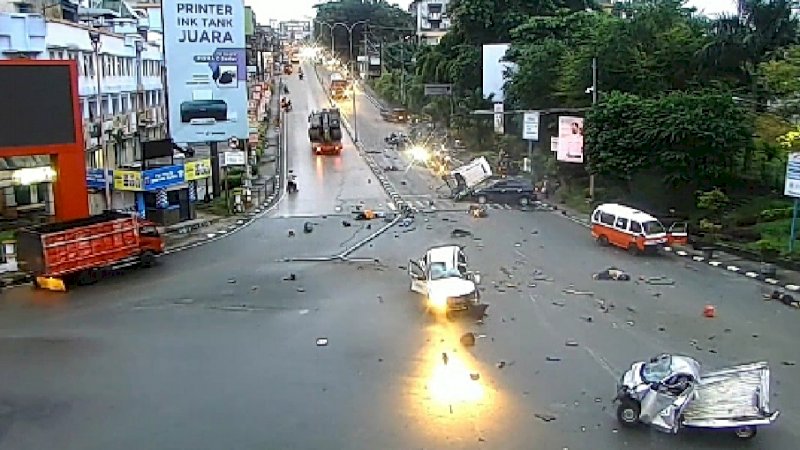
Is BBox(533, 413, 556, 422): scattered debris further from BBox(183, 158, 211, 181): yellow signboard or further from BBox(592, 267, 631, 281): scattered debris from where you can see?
BBox(183, 158, 211, 181): yellow signboard

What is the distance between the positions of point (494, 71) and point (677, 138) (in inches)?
1137

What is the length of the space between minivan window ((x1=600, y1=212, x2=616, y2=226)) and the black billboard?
19.6 metres

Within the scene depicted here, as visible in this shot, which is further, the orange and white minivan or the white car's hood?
the orange and white minivan

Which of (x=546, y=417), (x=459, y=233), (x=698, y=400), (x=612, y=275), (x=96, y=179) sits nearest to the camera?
(x=698, y=400)

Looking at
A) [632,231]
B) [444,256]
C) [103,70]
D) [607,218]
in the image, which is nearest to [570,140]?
[607,218]

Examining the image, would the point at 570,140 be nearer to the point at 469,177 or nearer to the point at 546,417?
the point at 469,177

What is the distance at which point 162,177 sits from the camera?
35.2 m

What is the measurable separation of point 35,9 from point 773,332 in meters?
46.9

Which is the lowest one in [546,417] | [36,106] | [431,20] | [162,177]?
[546,417]

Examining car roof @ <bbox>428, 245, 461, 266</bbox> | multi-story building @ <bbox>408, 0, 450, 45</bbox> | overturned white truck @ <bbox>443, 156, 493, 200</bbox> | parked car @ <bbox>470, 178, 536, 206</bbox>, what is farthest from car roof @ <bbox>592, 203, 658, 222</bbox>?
multi-story building @ <bbox>408, 0, 450, 45</bbox>

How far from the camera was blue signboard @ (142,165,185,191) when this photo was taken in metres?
34.6

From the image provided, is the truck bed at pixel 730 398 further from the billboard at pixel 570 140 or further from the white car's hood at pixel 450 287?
the billboard at pixel 570 140

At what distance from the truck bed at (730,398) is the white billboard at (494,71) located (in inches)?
1832

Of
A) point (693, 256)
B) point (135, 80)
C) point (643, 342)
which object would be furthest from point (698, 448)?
point (135, 80)
